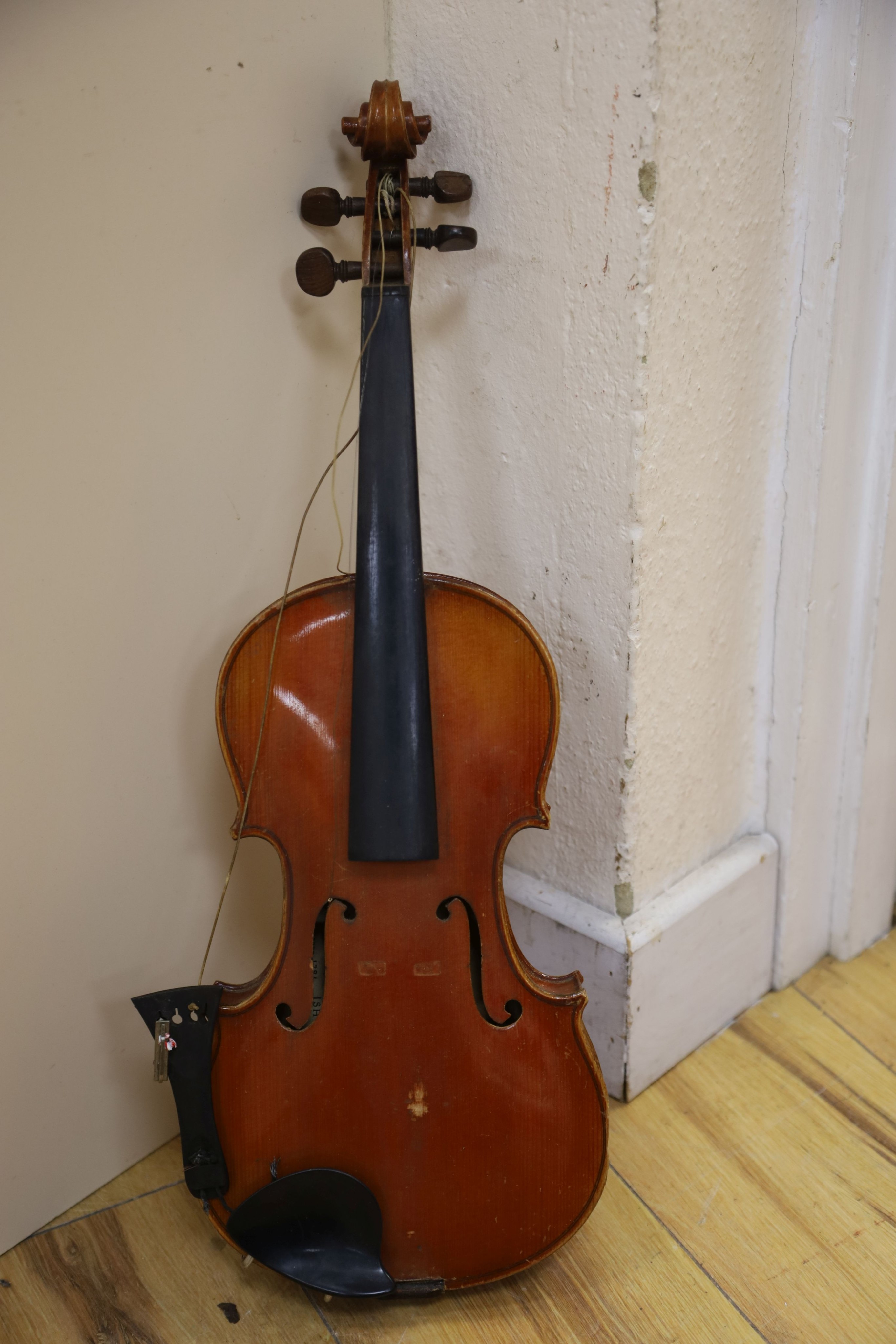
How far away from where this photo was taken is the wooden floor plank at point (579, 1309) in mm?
1007

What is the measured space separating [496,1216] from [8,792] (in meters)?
0.62

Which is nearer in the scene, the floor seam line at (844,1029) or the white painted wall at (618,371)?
the white painted wall at (618,371)

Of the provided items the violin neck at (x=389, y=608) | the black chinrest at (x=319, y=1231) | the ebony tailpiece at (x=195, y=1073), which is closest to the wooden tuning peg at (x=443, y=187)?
the violin neck at (x=389, y=608)

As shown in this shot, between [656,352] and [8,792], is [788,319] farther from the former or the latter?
[8,792]

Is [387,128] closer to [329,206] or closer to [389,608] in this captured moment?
[329,206]

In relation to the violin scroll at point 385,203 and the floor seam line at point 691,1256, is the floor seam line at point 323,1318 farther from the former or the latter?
the violin scroll at point 385,203

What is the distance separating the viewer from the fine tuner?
918 mm

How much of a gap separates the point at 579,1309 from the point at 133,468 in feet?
3.05

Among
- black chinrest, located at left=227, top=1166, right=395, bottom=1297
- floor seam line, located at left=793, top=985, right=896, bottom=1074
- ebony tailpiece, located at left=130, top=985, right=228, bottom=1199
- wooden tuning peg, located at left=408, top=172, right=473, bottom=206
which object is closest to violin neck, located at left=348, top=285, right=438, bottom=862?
wooden tuning peg, located at left=408, top=172, right=473, bottom=206

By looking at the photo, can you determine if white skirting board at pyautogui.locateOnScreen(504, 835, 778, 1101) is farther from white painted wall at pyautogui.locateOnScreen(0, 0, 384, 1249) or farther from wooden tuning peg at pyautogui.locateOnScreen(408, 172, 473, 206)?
wooden tuning peg at pyautogui.locateOnScreen(408, 172, 473, 206)

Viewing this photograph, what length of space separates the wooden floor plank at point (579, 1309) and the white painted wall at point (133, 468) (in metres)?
0.36

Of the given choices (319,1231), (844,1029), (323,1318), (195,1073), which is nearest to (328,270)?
(195,1073)

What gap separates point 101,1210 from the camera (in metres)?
1.16

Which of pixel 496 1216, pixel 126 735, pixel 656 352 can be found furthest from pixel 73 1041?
pixel 656 352
